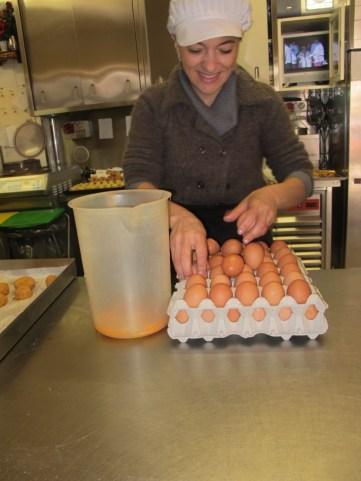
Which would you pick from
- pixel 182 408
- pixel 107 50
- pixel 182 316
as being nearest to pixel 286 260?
pixel 182 316

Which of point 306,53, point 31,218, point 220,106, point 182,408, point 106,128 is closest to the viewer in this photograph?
point 182,408

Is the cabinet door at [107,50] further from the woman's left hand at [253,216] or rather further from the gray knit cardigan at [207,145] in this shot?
the woman's left hand at [253,216]

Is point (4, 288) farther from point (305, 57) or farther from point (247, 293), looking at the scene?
point (305, 57)

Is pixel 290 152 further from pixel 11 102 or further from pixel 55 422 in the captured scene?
pixel 11 102

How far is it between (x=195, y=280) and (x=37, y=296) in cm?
34

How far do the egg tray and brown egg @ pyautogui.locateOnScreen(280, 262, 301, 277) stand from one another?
0.08m

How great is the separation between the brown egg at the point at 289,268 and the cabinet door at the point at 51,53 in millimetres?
2364

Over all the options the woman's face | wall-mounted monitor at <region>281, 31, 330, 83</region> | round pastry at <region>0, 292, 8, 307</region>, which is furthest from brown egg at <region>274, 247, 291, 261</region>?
wall-mounted monitor at <region>281, 31, 330, 83</region>

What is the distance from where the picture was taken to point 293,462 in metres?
0.47

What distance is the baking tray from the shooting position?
757mm

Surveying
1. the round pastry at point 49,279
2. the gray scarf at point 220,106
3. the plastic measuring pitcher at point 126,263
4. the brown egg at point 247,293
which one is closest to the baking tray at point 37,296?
the round pastry at point 49,279

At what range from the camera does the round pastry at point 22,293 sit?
37.4 inches

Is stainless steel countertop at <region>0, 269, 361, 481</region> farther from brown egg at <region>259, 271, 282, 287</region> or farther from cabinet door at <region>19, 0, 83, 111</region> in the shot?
cabinet door at <region>19, 0, 83, 111</region>

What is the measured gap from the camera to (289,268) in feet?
2.64
